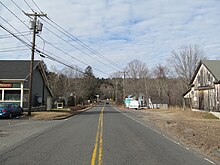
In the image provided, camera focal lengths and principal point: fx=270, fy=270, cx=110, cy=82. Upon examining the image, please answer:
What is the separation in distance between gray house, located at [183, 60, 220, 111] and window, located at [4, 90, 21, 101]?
24682mm

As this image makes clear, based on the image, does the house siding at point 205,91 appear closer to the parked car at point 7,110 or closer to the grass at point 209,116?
the grass at point 209,116

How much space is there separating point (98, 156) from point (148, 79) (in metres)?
81.2

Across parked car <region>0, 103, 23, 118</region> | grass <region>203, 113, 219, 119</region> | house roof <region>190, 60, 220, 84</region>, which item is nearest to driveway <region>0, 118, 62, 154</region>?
parked car <region>0, 103, 23, 118</region>

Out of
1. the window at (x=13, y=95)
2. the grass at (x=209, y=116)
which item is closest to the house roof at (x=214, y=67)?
the grass at (x=209, y=116)

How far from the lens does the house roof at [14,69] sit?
35.0 m

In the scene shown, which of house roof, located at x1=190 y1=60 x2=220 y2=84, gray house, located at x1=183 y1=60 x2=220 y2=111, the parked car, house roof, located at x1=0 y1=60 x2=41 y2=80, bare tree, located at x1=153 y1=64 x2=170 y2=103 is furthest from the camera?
bare tree, located at x1=153 y1=64 x2=170 y2=103

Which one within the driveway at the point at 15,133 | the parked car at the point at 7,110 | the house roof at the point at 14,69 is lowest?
the driveway at the point at 15,133

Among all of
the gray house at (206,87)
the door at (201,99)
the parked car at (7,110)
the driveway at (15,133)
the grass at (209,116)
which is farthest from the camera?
the door at (201,99)

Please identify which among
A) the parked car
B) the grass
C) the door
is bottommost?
the grass

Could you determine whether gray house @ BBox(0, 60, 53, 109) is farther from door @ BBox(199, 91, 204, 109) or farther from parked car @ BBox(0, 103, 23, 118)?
door @ BBox(199, 91, 204, 109)

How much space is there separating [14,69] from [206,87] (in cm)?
2613

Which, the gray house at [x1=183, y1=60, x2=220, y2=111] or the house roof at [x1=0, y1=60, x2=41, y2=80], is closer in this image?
the gray house at [x1=183, y1=60, x2=220, y2=111]

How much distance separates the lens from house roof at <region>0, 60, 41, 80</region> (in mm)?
34991

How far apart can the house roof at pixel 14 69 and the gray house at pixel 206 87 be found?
77.5 feet
